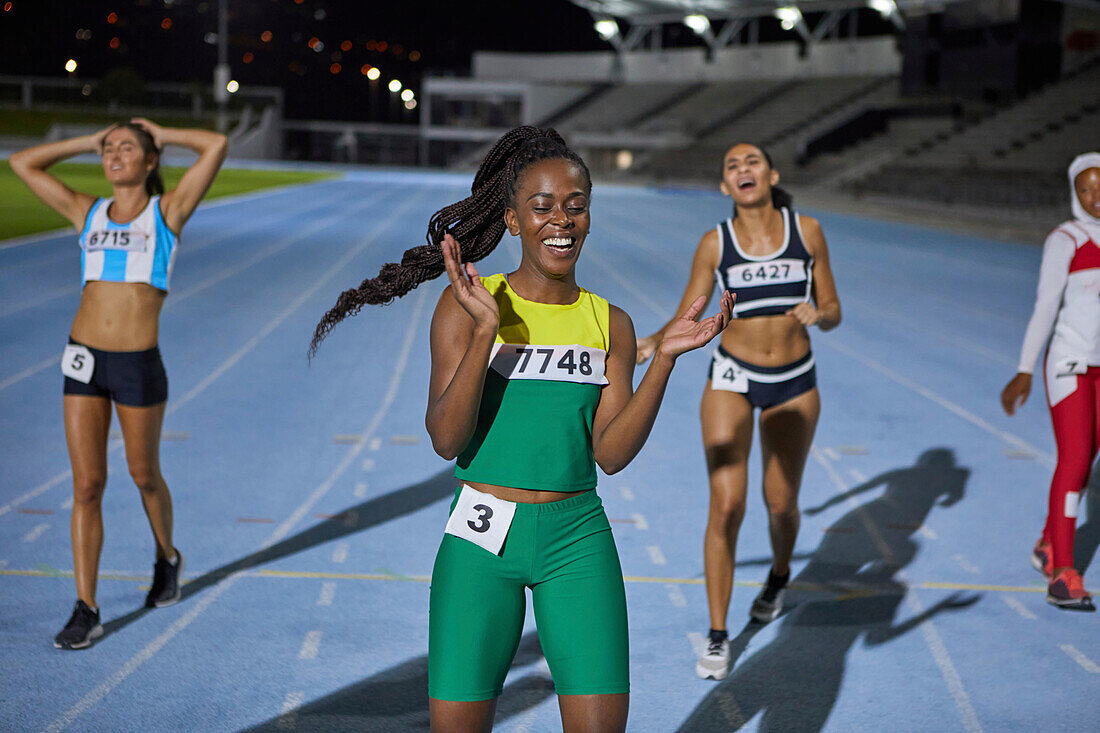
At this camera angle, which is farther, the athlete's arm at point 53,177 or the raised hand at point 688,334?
the athlete's arm at point 53,177

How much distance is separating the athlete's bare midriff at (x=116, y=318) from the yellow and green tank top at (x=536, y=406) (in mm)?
2530

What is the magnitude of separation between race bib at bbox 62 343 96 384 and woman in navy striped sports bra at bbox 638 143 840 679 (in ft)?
8.04

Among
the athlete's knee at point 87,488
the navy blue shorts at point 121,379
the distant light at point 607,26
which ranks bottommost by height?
the athlete's knee at point 87,488

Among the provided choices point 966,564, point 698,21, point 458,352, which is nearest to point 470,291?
point 458,352

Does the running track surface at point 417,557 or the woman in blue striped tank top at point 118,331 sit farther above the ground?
the woman in blue striped tank top at point 118,331

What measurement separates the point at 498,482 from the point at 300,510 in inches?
164

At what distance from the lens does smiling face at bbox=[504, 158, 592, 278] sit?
268cm

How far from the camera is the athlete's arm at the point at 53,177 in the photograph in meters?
4.87

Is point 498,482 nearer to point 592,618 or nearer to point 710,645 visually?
point 592,618

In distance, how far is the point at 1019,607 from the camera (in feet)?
17.5

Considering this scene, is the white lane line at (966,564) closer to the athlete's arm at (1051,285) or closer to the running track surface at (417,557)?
the running track surface at (417,557)

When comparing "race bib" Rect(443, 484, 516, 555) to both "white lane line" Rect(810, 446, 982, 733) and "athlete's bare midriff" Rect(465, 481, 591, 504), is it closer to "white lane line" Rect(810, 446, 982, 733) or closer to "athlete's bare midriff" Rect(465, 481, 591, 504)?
"athlete's bare midriff" Rect(465, 481, 591, 504)

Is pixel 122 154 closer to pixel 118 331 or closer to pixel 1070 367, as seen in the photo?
pixel 118 331

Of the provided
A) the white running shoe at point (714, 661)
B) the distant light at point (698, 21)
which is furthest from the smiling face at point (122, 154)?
the distant light at point (698, 21)
